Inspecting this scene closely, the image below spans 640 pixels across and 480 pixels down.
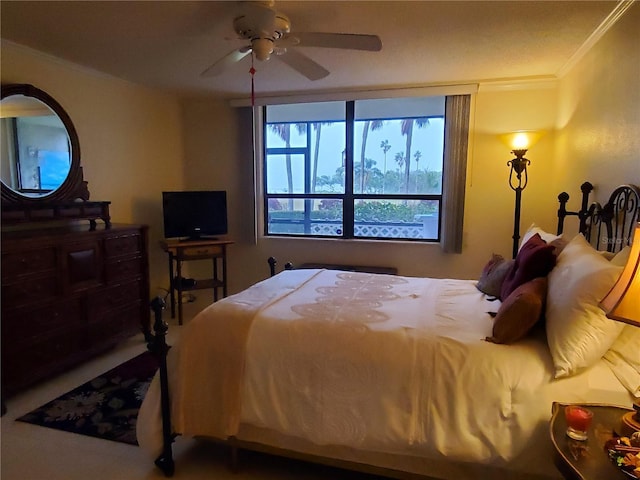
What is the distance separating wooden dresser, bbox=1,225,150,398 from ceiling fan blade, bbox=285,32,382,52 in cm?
219

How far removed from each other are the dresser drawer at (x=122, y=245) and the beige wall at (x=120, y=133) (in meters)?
0.69

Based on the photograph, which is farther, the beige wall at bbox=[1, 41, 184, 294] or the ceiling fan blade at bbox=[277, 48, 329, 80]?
the beige wall at bbox=[1, 41, 184, 294]

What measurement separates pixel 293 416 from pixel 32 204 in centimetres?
250

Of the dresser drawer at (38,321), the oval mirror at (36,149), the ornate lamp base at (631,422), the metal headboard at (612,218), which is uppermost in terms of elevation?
the oval mirror at (36,149)

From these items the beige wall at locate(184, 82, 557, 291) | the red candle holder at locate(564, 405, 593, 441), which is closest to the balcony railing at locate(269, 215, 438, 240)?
the beige wall at locate(184, 82, 557, 291)

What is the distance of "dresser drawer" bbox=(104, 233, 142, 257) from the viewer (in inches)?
131

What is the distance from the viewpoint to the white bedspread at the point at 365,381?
1.62m

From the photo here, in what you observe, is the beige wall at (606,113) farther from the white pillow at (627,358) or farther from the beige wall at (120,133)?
the beige wall at (120,133)

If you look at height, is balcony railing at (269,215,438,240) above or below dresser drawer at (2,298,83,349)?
above

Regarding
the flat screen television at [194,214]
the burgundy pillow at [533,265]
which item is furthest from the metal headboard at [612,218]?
the flat screen television at [194,214]

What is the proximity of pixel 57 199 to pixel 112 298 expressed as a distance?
93 cm

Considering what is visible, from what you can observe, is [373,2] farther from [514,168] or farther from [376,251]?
[376,251]

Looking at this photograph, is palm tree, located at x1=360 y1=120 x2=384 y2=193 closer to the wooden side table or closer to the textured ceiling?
the textured ceiling

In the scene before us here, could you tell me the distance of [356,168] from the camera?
4660mm
